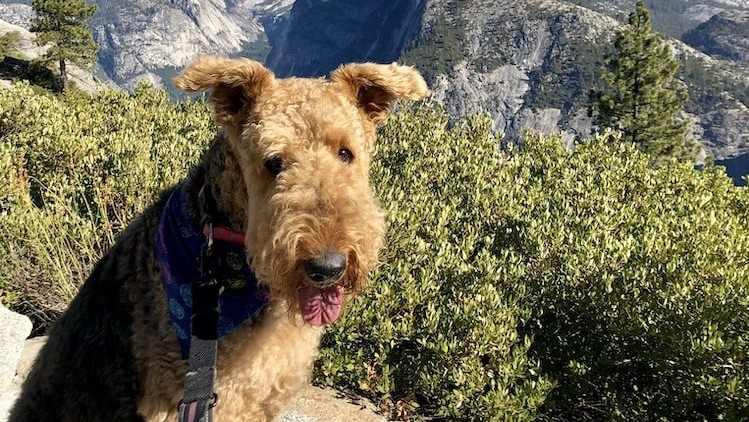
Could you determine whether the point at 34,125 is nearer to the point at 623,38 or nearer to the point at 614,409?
the point at 614,409

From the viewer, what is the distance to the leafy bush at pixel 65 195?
6.01 meters

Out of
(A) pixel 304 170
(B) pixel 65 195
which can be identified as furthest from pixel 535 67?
(A) pixel 304 170

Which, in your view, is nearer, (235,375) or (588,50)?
(235,375)

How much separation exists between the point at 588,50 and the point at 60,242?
565 feet

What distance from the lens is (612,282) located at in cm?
570

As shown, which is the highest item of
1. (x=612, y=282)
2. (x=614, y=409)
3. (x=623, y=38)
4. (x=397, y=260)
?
(x=623, y=38)

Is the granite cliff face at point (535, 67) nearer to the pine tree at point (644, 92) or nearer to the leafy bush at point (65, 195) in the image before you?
the pine tree at point (644, 92)

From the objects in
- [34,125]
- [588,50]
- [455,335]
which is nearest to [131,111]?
[34,125]

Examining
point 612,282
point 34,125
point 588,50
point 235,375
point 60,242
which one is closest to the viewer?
point 235,375

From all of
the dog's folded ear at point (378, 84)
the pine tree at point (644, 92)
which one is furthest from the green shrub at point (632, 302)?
the pine tree at point (644, 92)

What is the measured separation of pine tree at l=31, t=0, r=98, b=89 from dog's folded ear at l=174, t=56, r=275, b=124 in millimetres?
40277

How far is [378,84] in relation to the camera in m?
2.96

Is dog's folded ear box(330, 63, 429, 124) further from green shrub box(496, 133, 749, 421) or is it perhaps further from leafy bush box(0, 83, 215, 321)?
leafy bush box(0, 83, 215, 321)

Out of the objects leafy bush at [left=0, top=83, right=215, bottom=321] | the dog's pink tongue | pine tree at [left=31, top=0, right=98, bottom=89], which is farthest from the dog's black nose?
pine tree at [left=31, top=0, right=98, bottom=89]
